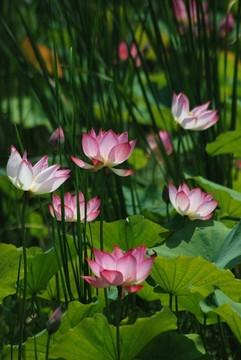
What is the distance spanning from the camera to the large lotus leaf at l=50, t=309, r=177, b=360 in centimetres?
80

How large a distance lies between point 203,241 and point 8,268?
349 mm

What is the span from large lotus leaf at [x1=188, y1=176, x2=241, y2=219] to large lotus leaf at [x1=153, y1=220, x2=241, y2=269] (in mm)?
103

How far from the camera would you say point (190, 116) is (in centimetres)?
120

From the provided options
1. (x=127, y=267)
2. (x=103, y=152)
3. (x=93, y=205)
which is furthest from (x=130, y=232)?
(x=127, y=267)

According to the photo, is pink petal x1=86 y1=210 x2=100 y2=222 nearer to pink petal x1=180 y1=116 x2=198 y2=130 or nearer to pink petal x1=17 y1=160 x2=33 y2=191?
pink petal x1=17 y1=160 x2=33 y2=191

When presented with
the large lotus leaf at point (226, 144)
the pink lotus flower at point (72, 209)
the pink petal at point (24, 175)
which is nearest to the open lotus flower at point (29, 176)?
the pink petal at point (24, 175)

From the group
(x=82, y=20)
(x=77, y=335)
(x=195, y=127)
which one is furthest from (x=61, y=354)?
(x=82, y=20)

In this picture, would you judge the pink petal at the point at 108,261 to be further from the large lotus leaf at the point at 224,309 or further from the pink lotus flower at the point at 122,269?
the large lotus leaf at the point at 224,309

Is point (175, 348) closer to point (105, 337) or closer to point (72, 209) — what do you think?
point (105, 337)

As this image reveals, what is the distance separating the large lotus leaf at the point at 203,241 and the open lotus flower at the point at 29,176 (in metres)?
0.25

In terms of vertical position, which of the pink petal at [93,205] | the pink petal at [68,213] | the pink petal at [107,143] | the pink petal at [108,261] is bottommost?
the pink petal at [68,213]

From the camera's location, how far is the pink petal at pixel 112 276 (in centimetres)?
75

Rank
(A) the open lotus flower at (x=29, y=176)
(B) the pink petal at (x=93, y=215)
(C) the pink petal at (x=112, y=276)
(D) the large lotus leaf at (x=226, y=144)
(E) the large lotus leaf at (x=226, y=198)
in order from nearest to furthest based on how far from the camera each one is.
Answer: (C) the pink petal at (x=112, y=276) < (A) the open lotus flower at (x=29, y=176) < (B) the pink petal at (x=93, y=215) < (E) the large lotus leaf at (x=226, y=198) < (D) the large lotus leaf at (x=226, y=144)

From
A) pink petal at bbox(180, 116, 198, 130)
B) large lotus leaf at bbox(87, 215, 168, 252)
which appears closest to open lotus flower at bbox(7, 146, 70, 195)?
large lotus leaf at bbox(87, 215, 168, 252)
